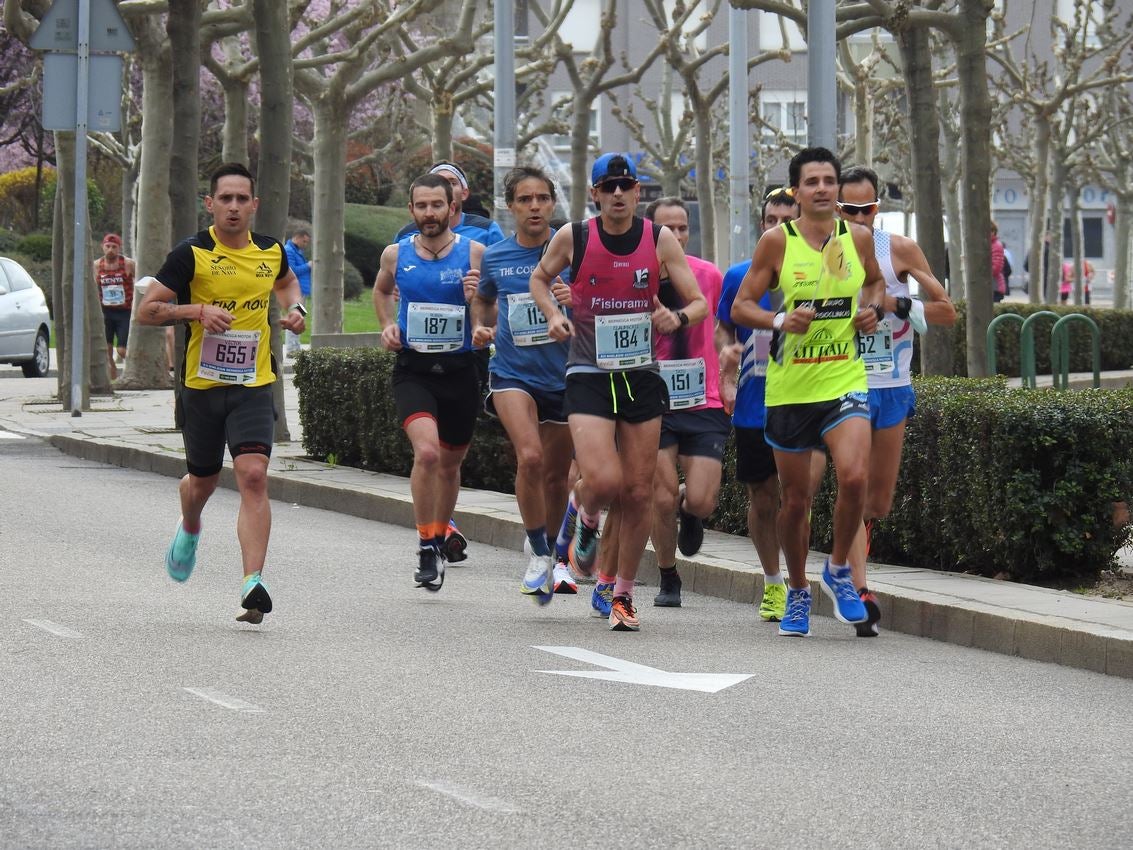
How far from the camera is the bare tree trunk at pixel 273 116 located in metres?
16.8

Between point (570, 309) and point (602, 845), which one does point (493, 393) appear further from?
point (602, 845)

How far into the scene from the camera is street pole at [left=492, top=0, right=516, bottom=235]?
19.7 m

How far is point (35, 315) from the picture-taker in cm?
2845

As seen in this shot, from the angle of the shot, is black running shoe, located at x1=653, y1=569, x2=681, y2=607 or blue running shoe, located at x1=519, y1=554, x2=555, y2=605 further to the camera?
black running shoe, located at x1=653, y1=569, x2=681, y2=607

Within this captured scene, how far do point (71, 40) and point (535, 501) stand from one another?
1154 cm

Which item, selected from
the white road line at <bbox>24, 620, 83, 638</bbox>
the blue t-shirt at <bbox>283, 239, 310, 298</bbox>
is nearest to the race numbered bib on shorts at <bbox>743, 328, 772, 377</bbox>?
the white road line at <bbox>24, 620, 83, 638</bbox>

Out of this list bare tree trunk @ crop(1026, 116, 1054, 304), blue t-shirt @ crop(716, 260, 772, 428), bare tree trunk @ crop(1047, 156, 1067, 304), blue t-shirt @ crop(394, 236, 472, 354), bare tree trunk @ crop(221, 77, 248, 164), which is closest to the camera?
blue t-shirt @ crop(716, 260, 772, 428)

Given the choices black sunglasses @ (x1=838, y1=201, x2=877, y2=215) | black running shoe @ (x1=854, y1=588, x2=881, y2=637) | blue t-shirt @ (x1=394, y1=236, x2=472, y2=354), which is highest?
black sunglasses @ (x1=838, y1=201, x2=877, y2=215)

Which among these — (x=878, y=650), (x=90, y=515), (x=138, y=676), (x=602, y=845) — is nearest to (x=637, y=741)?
(x=602, y=845)

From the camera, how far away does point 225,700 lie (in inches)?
274

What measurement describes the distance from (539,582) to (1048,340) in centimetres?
1785

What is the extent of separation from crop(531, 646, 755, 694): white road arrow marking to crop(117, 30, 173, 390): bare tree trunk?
1574cm

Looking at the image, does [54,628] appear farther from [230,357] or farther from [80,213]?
[80,213]

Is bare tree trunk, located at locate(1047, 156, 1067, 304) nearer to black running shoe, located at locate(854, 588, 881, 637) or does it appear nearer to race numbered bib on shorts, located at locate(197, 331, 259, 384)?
black running shoe, located at locate(854, 588, 881, 637)
